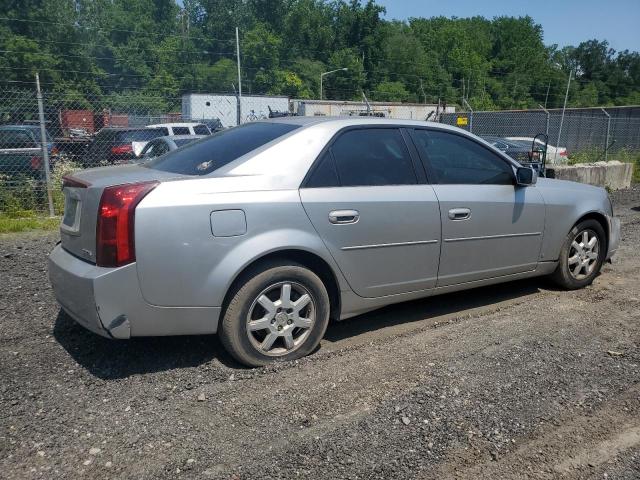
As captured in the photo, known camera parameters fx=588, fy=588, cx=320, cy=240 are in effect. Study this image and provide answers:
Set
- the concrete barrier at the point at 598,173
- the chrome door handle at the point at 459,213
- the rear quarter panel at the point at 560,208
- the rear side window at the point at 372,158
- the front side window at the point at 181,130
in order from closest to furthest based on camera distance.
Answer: the rear side window at the point at 372,158, the chrome door handle at the point at 459,213, the rear quarter panel at the point at 560,208, the concrete barrier at the point at 598,173, the front side window at the point at 181,130

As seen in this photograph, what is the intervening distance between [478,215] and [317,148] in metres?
1.48

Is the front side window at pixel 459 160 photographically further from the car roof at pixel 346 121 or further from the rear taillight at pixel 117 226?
the rear taillight at pixel 117 226

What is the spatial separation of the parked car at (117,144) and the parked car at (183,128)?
403 mm

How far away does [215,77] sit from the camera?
56844 mm

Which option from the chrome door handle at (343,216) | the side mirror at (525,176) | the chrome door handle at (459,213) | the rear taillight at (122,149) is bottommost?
the rear taillight at (122,149)

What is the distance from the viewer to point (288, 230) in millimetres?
3721

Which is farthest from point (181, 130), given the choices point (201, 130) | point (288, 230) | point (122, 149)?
point (288, 230)

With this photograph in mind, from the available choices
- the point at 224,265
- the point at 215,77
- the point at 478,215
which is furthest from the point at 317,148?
the point at 215,77

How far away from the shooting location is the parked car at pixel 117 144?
1258 cm

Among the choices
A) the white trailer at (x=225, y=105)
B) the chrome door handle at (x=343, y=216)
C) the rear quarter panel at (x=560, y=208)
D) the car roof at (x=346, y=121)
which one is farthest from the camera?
the white trailer at (x=225, y=105)

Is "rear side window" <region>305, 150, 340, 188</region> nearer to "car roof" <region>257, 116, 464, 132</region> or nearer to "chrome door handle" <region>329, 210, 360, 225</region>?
"chrome door handle" <region>329, 210, 360, 225</region>

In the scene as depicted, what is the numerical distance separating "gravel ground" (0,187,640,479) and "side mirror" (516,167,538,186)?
1.13 metres

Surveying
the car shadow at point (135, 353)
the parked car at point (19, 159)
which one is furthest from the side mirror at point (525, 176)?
the parked car at point (19, 159)

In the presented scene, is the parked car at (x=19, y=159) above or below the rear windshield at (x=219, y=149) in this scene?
below
